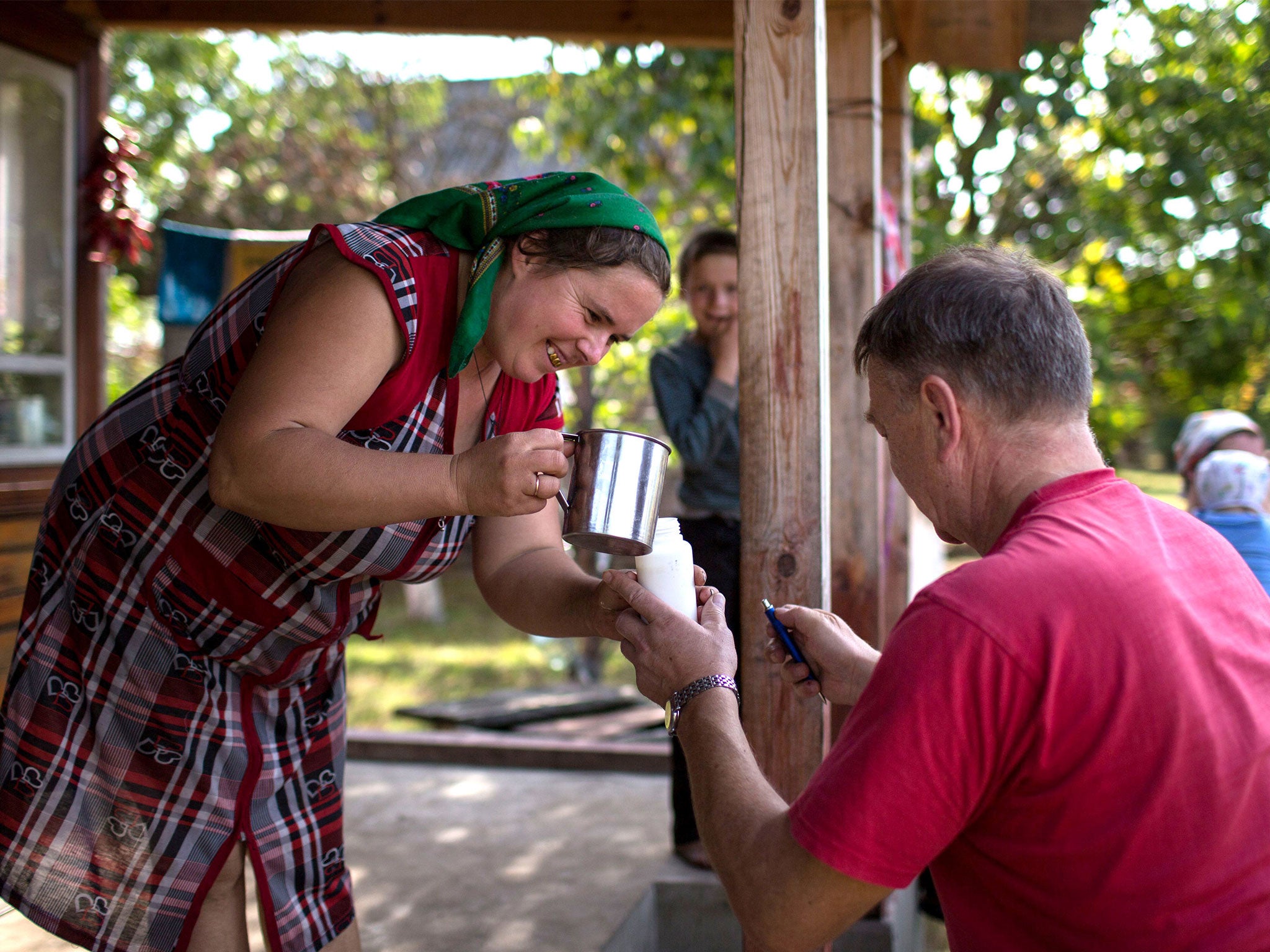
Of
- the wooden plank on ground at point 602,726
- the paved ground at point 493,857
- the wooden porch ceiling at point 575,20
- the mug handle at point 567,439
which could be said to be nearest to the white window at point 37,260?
the wooden porch ceiling at point 575,20

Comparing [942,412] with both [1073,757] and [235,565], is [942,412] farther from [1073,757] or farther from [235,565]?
[235,565]

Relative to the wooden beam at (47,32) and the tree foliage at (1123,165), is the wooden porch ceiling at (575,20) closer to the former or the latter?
the wooden beam at (47,32)

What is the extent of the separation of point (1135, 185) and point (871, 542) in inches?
215

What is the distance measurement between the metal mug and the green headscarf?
247 mm

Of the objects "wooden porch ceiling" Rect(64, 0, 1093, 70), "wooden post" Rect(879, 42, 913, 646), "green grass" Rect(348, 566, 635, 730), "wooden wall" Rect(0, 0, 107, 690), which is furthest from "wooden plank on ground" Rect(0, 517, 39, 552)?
"wooden post" Rect(879, 42, 913, 646)

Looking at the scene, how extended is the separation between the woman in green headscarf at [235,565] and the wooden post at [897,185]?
2.27 m

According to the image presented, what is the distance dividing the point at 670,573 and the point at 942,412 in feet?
1.86

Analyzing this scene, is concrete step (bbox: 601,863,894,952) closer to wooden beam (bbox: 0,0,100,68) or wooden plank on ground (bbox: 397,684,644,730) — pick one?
wooden plank on ground (bbox: 397,684,644,730)

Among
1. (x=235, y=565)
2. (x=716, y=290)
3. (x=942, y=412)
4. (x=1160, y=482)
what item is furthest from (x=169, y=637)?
(x=1160, y=482)

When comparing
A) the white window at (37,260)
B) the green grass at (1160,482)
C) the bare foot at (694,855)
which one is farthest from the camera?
the green grass at (1160,482)

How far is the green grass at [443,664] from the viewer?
8336mm

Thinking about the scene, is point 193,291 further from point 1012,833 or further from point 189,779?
point 1012,833

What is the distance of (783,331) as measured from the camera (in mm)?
2098

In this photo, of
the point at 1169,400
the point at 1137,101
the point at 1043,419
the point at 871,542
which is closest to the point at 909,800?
the point at 1043,419
